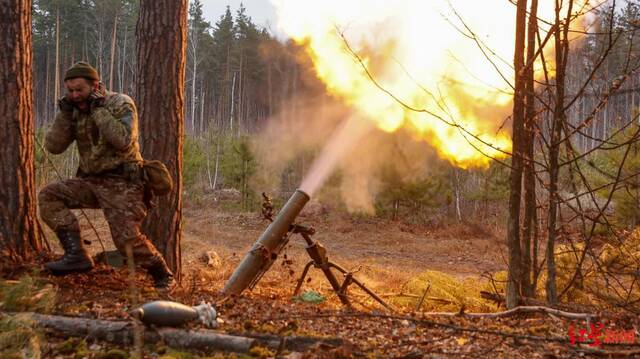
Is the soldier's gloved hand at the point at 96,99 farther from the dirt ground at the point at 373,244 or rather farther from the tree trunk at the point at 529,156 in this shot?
the dirt ground at the point at 373,244

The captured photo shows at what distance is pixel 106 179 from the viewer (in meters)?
4.77

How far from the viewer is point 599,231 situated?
16.7 meters

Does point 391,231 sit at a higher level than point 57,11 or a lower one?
lower

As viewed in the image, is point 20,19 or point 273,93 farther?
point 273,93

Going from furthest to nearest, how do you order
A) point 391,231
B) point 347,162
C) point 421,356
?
point 347,162
point 391,231
point 421,356

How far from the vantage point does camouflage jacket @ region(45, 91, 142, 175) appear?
4.59m

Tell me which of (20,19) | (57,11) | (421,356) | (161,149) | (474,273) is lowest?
(474,273)

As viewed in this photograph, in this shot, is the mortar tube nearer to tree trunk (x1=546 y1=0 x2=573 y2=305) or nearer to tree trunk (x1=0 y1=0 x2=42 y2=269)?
tree trunk (x1=0 y1=0 x2=42 y2=269)

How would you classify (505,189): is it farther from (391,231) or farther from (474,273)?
(474,273)

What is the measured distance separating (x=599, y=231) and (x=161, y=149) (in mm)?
15563

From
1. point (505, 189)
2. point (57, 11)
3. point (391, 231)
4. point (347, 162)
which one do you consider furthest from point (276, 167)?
point (57, 11)

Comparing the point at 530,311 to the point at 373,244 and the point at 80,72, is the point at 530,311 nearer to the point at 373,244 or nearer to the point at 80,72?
the point at 80,72

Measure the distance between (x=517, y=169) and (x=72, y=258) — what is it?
434 centimetres

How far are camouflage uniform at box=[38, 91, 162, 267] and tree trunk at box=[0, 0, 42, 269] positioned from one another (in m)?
0.38
